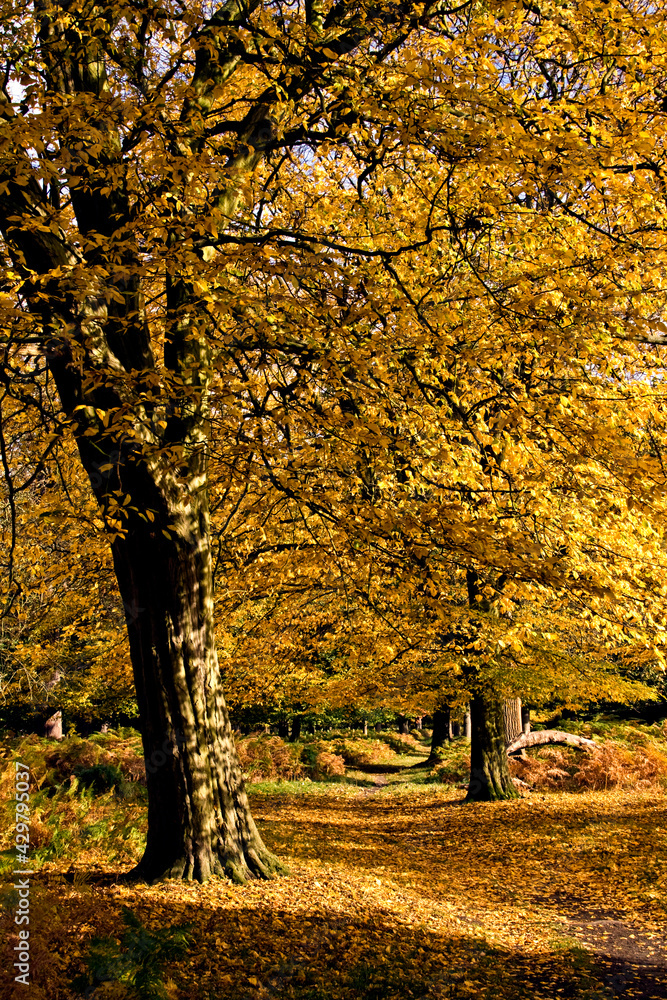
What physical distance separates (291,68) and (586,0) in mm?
2410

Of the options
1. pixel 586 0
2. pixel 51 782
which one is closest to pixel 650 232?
pixel 586 0

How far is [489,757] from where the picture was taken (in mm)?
12961

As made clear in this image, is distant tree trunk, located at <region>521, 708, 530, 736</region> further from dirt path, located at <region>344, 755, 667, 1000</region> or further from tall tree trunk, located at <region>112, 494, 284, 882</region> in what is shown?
tall tree trunk, located at <region>112, 494, 284, 882</region>

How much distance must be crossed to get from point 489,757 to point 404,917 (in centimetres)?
735

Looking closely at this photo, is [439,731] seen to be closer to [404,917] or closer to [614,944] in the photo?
[614,944]

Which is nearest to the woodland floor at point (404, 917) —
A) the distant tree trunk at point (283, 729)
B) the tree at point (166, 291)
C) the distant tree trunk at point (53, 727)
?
the tree at point (166, 291)

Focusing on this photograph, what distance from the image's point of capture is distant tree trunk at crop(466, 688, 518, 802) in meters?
12.6

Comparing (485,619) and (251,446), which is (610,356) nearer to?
(485,619)

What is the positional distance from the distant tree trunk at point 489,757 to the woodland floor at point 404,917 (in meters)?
2.09

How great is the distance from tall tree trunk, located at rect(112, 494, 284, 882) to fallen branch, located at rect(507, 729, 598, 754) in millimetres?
12685

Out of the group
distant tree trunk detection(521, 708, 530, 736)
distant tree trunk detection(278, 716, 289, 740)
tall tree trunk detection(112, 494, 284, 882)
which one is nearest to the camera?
tall tree trunk detection(112, 494, 284, 882)

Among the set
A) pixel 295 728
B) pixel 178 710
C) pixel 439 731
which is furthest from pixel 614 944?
pixel 295 728

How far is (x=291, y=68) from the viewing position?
5.00 metres

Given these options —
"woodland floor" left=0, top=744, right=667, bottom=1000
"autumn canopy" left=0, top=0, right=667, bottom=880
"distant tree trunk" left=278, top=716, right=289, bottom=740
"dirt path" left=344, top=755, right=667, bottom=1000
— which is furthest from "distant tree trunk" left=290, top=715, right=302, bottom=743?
"dirt path" left=344, top=755, right=667, bottom=1000
